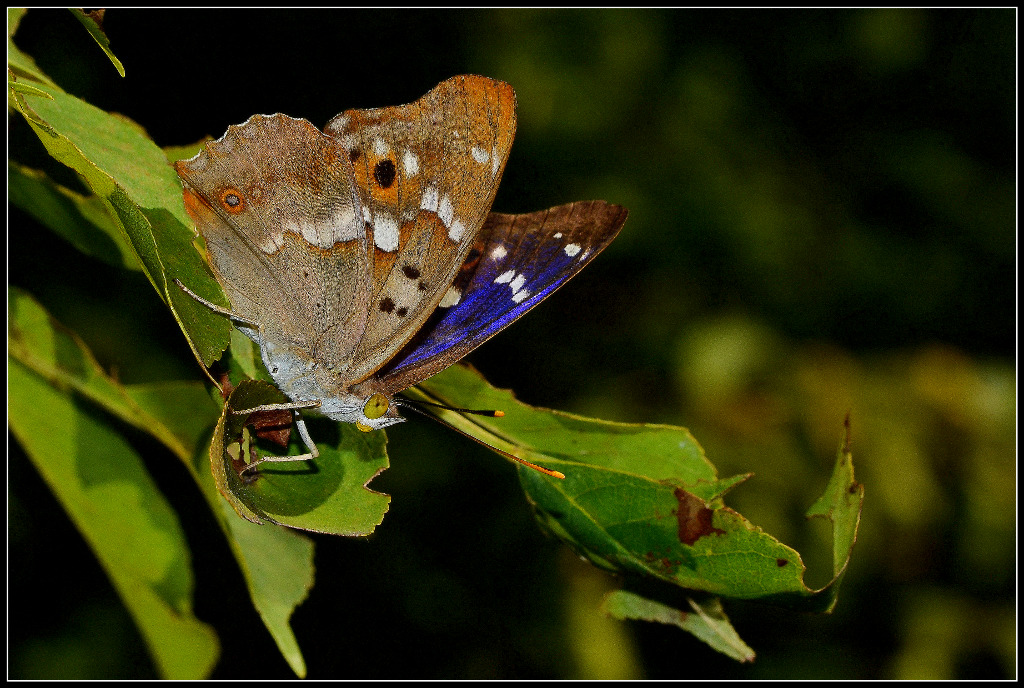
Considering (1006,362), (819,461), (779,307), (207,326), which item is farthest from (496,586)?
(1006,362)

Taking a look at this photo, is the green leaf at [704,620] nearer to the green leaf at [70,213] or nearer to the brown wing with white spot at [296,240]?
the brown wing with white spot at [296,240]

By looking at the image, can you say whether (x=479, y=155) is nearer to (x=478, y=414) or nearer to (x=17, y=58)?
(x=478, y=414)

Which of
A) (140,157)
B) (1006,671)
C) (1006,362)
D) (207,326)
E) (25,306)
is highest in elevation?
(140,157)

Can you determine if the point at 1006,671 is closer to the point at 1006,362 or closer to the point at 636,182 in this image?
the point at 1006,362

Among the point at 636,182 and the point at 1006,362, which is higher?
the point at 636,182

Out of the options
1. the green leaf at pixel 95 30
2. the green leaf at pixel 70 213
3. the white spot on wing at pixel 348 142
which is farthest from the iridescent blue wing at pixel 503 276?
the green leaf at pixel 95 30

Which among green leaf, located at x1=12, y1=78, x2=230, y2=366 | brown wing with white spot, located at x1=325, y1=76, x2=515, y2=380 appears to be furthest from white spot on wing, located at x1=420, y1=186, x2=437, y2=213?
green leaf, located at x1=12, y1=78, x2=230, y2=366

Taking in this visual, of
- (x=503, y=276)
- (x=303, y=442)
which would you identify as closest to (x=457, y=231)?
(x=503, y=276)
